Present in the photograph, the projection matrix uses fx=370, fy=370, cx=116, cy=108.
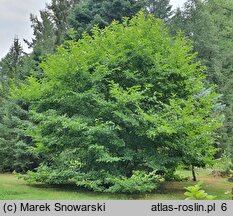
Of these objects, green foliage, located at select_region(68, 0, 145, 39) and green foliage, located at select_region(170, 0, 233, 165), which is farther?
green foliage, located at select_region(170, 0, 233, 165)

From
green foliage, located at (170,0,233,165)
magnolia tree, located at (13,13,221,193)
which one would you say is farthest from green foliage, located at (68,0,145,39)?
magnolia tree, located at (13,13,221,193)

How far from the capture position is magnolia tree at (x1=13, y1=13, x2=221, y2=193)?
13.4m

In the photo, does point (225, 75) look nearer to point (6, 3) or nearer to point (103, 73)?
point (6, 3)

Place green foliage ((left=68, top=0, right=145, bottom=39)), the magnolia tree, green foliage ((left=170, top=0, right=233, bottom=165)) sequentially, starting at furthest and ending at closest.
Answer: green foliage ((left=170, top=0, right=233, bottom=165)), green foliage ((left=68, top=0, right=145, bottom=39)), the magnolia tree

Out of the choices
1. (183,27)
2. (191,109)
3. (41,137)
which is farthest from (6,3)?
(183,27)

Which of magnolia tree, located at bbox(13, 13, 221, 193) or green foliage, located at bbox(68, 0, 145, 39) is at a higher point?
green foliage, located at bbox(68, 0, 145, 39)

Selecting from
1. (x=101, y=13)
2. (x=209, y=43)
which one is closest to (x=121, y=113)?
(x=101, y=13)

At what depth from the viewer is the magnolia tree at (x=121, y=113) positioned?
44.1 ft

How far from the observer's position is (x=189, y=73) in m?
15.2

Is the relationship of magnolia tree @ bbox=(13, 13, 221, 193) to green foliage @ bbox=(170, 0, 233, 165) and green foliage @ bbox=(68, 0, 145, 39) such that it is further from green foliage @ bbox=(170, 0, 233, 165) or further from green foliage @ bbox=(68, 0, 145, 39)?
green foliage @ bbox=(170, 0, 233, 165)

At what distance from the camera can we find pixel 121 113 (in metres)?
13.5

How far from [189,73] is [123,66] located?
2728mm

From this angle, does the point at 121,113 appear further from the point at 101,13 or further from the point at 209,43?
the point at 209,43

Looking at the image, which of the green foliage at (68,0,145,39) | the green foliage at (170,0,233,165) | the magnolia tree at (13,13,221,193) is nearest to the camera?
the magnolia tree at (13,13,221,193)
